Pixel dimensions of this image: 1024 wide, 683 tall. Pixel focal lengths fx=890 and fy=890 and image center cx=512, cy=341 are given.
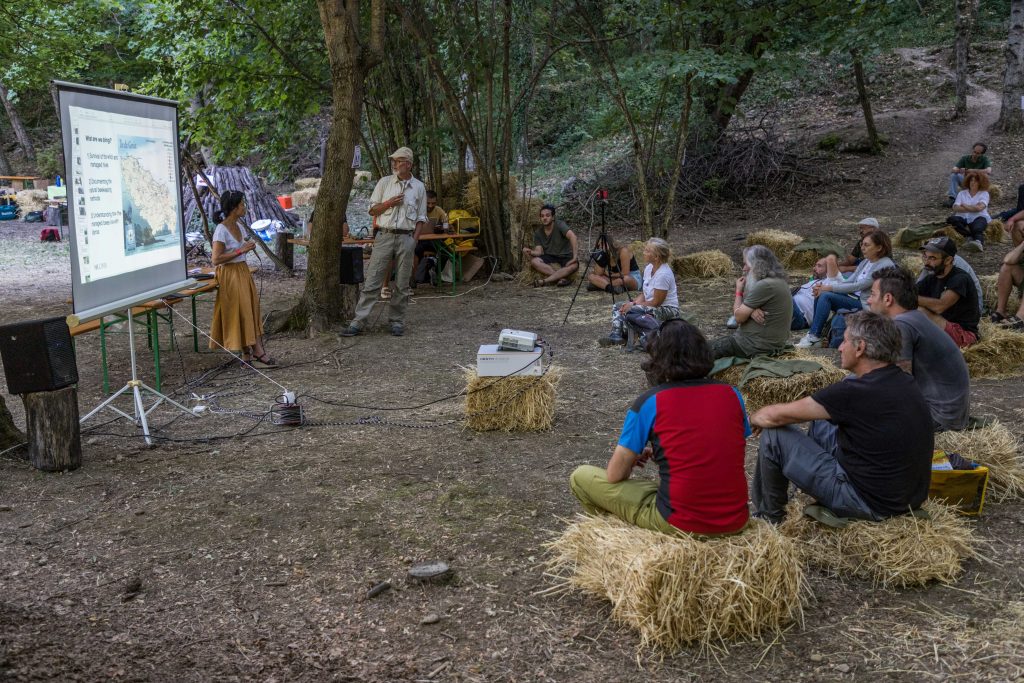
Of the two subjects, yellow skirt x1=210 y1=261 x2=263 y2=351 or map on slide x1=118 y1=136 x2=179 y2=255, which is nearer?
map on slide x1=118 y1=136 x2=179 y2=255

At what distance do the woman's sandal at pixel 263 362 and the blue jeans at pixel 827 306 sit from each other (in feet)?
15.2

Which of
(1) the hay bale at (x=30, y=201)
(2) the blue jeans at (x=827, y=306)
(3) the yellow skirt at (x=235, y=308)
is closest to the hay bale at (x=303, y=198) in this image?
(1) the hay bale at (x=30, y=201)

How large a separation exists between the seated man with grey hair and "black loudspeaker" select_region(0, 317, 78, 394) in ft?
12.3

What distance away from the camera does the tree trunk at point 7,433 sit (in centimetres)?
511

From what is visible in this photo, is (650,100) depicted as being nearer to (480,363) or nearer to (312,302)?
(312,302)

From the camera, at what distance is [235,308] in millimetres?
7188

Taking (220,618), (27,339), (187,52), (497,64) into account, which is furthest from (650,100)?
(220,618)

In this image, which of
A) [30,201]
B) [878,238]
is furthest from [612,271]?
[30,201]

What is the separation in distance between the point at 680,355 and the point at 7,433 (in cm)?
405

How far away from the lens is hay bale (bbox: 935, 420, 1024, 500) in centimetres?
428

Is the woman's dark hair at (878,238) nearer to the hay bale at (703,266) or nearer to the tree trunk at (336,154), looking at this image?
the hay bale at (703,266)

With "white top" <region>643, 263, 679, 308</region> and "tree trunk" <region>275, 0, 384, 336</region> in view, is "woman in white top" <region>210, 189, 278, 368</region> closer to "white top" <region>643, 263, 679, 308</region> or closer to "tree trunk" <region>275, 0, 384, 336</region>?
"tree trunk" <region>275, 0, 384, 336</region>

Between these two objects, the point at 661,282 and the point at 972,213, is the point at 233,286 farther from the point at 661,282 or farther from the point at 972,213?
the point at 972,213

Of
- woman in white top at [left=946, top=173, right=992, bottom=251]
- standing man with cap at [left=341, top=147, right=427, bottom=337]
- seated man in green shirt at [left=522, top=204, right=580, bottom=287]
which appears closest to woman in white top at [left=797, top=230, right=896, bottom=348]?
seated man in green shirt at [left=522, top=204, right=580, bottom=287]
